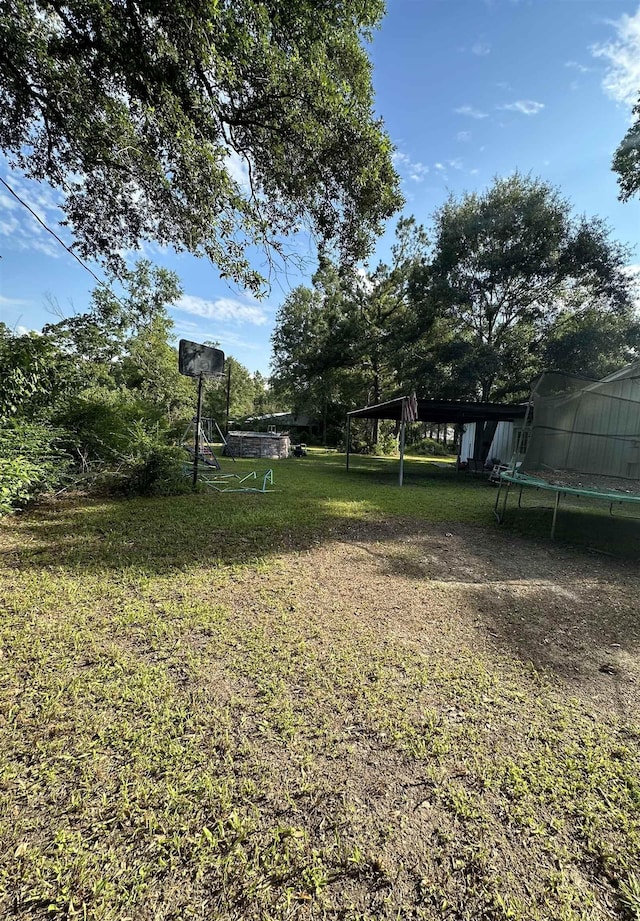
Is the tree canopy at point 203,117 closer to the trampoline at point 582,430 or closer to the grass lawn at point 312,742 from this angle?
the trampoline at point 582,430

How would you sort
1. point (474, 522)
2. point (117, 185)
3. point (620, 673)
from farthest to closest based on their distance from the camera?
point (474, 522) → point (117, 185) → point (620, 673)

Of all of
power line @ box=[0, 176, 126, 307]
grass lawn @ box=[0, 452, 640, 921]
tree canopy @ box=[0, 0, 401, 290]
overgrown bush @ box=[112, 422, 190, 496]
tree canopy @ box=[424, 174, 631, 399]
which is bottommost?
grass lawn @ box=[0, 452, 640, 921]

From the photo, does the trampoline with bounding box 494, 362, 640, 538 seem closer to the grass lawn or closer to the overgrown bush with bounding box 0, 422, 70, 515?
the grass lawn

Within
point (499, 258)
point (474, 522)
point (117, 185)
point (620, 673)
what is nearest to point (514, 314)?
point (499, 258)

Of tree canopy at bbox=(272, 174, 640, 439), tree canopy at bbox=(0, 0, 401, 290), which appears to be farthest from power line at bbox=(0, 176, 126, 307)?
tree canopy at bbox=(272, 174, 640, 439)

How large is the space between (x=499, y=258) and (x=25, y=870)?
1732cm

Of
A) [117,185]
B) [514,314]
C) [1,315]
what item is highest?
[514,314]

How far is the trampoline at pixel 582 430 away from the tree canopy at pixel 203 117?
4258 millimetres

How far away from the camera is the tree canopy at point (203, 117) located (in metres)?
4.05

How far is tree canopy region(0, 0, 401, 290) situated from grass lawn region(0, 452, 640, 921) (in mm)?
5140

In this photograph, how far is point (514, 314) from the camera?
1503cm

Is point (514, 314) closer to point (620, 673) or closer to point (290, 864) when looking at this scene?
point (620, 673)

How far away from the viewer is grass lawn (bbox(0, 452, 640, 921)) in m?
1.15

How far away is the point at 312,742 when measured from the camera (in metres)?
1.71
